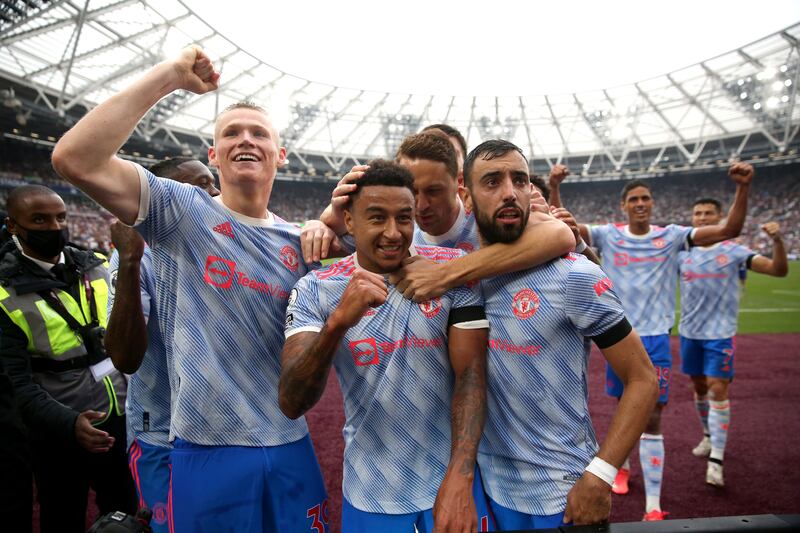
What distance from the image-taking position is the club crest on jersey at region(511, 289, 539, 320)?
1.88m

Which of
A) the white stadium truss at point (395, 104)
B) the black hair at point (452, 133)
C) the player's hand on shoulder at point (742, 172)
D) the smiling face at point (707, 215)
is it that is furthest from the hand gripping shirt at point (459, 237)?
the white stadium truss at point (395, 104)

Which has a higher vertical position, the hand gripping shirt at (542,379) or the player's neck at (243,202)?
the player's neck at (243,202)

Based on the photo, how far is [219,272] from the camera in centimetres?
195

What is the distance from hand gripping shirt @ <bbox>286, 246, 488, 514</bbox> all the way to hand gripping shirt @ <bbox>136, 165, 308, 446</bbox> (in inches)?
10.9

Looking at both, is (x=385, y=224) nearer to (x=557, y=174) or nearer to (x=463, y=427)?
(x=463, y=427)

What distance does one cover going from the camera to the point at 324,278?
191 cm

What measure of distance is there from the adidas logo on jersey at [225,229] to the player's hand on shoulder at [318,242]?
0.32 m

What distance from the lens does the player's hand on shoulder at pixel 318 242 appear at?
2.07 metres

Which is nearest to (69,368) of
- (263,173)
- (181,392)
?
(181,392)

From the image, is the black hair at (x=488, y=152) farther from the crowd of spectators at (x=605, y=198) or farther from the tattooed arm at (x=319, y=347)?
the crowd of spectators at (x=605, y=198)

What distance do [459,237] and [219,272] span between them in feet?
4.10

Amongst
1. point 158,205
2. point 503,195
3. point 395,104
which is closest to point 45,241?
point 158,205

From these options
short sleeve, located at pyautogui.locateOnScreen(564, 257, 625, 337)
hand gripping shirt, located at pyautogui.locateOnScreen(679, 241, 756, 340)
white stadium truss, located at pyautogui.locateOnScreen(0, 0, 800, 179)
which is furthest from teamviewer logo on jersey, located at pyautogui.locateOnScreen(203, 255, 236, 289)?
white stadium truss, located at pyautogui.locateOnScreen(0, 0, 800, 179)

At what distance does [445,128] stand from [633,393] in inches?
84.2
